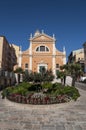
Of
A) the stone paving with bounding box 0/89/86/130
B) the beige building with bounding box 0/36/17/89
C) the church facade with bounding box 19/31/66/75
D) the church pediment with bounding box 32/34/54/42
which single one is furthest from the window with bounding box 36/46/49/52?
the stone paving with bounding box 0/89/86/130

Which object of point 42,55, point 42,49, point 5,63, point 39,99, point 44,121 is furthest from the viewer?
point 42,49

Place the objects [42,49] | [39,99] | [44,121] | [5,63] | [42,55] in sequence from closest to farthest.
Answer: [44,121] < [39,99] < [5,63] < [42,55] < [42,49]

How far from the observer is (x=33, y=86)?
19516 millimetres

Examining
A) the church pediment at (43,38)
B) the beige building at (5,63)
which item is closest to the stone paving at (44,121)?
the beige building at (5,63)

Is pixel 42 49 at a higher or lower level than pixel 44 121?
higher

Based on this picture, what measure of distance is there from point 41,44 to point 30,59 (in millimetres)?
5796

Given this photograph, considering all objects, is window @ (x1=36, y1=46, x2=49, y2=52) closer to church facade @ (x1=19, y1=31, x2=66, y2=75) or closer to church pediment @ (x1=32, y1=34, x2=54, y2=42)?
church facade @ (x1=19, y1=31, x2=66, y2=75)

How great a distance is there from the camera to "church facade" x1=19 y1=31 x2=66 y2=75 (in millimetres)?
50031

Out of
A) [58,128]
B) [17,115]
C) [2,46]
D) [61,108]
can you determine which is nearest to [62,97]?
[61,108]

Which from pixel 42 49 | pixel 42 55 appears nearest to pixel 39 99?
pixel 42 55

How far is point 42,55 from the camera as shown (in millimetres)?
50688

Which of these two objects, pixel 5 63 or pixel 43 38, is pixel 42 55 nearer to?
pixel 43 38

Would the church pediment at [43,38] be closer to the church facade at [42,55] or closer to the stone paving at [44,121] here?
the church facade at [42,55]

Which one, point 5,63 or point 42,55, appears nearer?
point 5,63
